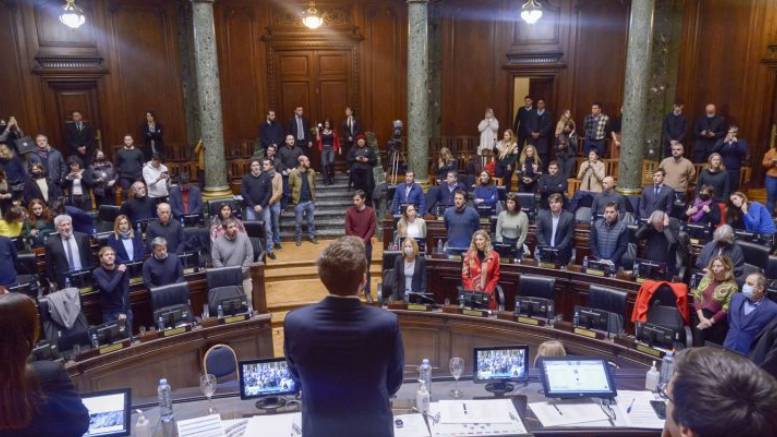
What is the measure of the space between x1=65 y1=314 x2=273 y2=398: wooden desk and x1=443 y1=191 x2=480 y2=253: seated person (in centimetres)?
292

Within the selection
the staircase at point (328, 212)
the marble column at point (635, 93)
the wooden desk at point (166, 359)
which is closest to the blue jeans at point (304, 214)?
the staircase at point (328, 212)

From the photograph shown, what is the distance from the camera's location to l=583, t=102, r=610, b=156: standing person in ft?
39.5

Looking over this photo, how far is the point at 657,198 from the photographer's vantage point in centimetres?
874

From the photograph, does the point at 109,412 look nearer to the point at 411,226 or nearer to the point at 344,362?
the point at 344,362

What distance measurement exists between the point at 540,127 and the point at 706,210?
491 centimetres

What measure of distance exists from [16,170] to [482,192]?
704 cm

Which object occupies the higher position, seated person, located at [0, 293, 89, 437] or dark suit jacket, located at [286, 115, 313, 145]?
dark suit jacket, located at [286, 115, 313, 145]

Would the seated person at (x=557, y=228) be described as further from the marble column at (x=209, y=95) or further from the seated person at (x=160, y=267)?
the marble column at (x=209, y=95)

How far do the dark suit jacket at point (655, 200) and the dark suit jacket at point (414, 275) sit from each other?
3.43 meters

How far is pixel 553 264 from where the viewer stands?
24.6ft

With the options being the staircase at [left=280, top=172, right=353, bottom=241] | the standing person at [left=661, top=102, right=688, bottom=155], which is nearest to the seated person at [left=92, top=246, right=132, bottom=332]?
the staircase at [left=280, top=172, right=353, bottom=241]

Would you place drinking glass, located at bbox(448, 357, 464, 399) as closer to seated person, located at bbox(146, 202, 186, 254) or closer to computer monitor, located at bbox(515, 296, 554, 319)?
computer monitor, located at bbox(515, 296, 554, 319)

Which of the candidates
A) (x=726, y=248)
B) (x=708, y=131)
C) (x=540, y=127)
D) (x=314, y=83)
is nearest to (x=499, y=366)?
(x=726, y=248)

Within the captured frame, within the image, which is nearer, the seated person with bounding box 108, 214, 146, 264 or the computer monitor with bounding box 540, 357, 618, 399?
the computer monitor with bounding box 540, 357, 618, 399
